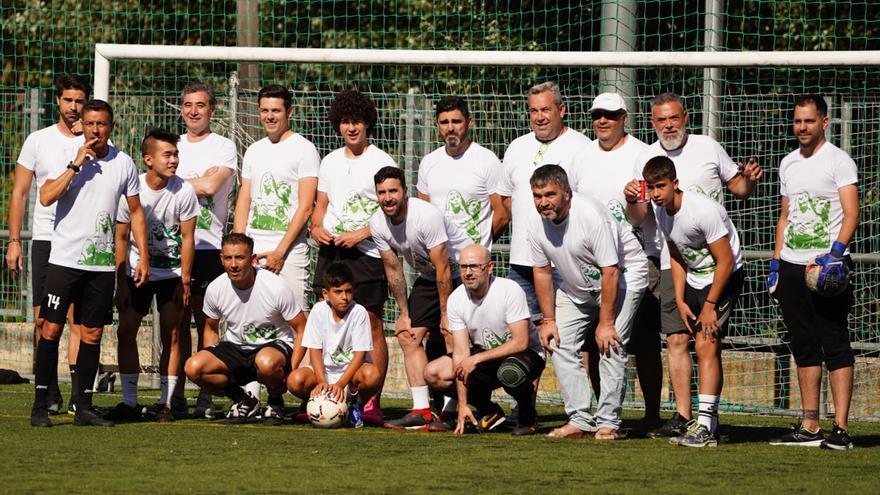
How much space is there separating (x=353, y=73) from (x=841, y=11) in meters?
5.24

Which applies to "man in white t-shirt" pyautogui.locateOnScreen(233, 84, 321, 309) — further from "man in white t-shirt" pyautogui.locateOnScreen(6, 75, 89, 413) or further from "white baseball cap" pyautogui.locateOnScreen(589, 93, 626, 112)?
"white baseball cap" pyautogui.locateOnScreen(589, 93, 626, 112)

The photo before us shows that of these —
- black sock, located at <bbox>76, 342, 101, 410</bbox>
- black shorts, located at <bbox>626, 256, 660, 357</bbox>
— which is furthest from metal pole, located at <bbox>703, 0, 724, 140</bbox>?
black sock, located at <bbox>76, 342, 101, 410</bbox>

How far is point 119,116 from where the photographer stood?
12.6 m

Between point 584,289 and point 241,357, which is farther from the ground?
point 584,289

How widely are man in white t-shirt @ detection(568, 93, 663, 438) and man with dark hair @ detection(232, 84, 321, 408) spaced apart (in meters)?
1.89

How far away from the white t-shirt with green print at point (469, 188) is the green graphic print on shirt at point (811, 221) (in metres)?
2.02

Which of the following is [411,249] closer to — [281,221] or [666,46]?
[281,221]

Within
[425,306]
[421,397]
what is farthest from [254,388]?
[425,306]

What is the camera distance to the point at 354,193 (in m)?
9.38

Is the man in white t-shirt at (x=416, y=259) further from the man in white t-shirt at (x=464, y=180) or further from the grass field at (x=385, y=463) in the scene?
the grass field at (x=385, y=463)

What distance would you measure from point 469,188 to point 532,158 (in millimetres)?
452

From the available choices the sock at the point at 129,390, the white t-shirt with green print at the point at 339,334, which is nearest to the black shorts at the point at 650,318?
the white t-shirt with green print at the point at 339,334

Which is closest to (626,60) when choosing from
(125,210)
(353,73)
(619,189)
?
(619,189)

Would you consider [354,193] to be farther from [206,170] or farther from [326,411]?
[326,411]
